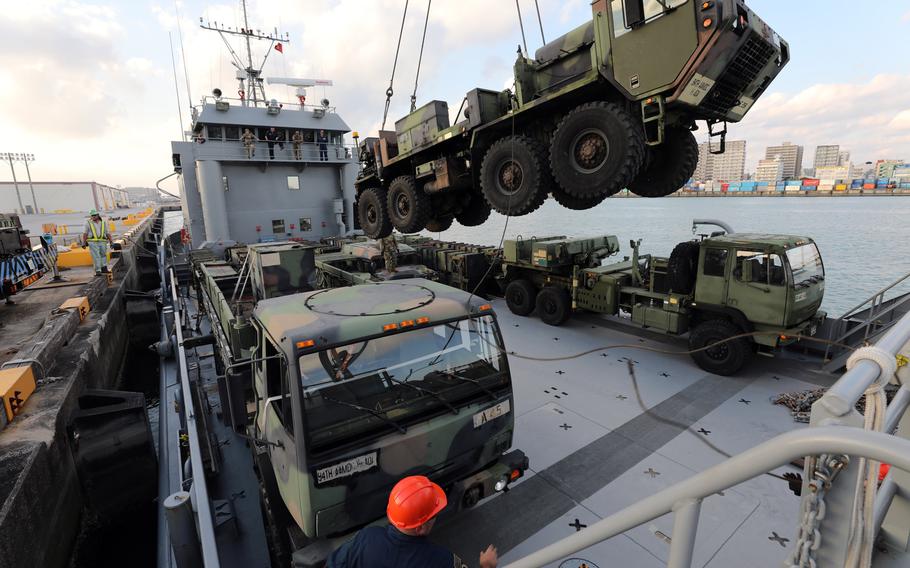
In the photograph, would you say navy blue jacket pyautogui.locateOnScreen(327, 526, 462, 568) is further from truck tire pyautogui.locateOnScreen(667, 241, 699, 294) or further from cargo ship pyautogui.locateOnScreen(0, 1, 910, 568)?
truck tire pyautogui.locateOnScreen(667, 241, 699, 294)

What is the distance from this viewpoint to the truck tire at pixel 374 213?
734 cm

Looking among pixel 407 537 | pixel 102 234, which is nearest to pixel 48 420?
pixel 407 537

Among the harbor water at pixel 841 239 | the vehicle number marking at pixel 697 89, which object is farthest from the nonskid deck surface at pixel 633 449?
the harbor water at pixel 841 239

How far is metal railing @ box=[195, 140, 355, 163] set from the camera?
1523cm

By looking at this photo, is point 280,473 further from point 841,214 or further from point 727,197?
point 727,197

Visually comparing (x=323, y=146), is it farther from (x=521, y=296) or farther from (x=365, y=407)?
(x=365, y=407)

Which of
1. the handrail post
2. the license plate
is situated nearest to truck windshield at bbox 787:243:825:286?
the license plate

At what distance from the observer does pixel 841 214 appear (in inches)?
1131

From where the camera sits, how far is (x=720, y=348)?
673 cm

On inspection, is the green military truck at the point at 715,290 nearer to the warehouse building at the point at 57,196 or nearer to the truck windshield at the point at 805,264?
the truck windshield at the point at 805,264

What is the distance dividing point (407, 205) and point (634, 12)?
393cm

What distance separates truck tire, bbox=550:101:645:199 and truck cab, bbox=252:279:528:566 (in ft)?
5.74

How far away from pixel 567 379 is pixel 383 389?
4377 millimetres

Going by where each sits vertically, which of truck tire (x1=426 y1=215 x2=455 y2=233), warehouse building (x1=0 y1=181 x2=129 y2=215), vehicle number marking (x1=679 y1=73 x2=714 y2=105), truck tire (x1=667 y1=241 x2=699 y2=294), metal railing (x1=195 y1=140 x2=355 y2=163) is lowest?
truck tire (x1=667 y1=241 x2=699 y2=294)
